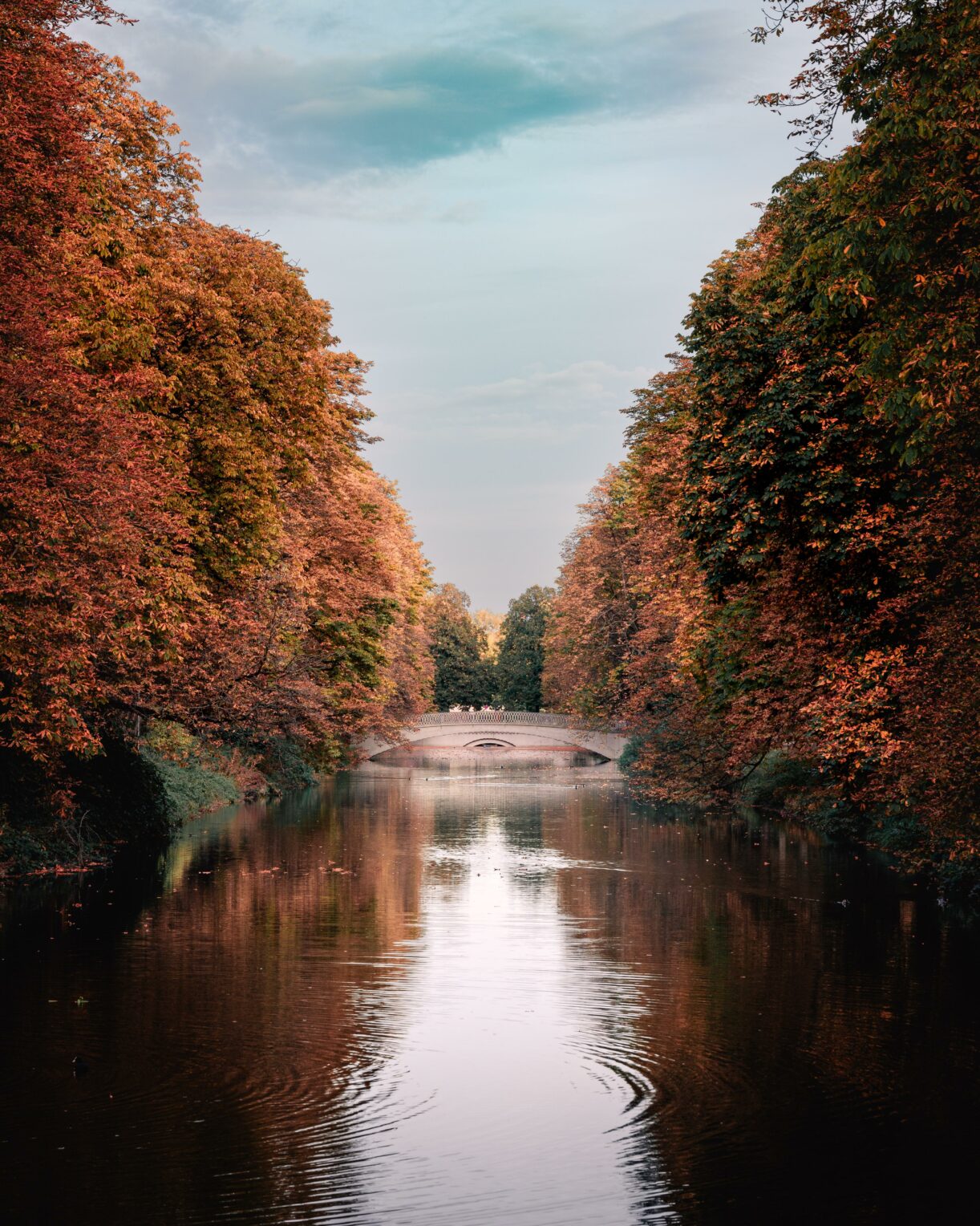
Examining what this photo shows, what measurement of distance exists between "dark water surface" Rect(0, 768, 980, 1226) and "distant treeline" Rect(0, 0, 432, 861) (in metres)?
4.52

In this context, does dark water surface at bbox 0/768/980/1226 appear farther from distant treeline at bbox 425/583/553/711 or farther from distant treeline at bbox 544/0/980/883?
distant treeline at bbox 425/583/553/711

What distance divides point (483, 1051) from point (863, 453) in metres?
12.4

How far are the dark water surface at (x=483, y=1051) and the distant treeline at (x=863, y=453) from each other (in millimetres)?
3472

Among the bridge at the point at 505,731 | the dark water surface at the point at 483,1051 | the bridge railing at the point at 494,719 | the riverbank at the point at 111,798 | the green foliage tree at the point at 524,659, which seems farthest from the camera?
the green foliage tree at the point at 524,659

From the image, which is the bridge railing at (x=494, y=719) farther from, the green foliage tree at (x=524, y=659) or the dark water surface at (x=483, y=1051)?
the dark water surface at (x=483, y=1051)

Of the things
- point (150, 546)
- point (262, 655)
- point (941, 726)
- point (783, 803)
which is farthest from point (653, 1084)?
point (783, 803)

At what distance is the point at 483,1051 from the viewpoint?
1487 cm

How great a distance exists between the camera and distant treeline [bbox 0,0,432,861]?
2131cm

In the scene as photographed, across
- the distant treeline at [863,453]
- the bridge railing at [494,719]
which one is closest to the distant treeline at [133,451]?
the distant treeline at [863,453]

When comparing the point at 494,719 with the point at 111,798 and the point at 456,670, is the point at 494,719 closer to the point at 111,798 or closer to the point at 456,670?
the point at 456,670

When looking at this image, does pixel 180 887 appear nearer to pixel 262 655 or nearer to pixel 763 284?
pixel 262 655

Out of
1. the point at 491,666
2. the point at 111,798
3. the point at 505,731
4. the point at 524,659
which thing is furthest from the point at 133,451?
the point at 491,666

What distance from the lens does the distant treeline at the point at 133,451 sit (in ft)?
69.9

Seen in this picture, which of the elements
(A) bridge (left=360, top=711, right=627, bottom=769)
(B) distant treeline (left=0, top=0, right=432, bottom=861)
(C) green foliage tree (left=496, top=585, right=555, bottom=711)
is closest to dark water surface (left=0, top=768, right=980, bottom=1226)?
(B) distant treeline (left=0, top=0, right=432, bottom=861)
